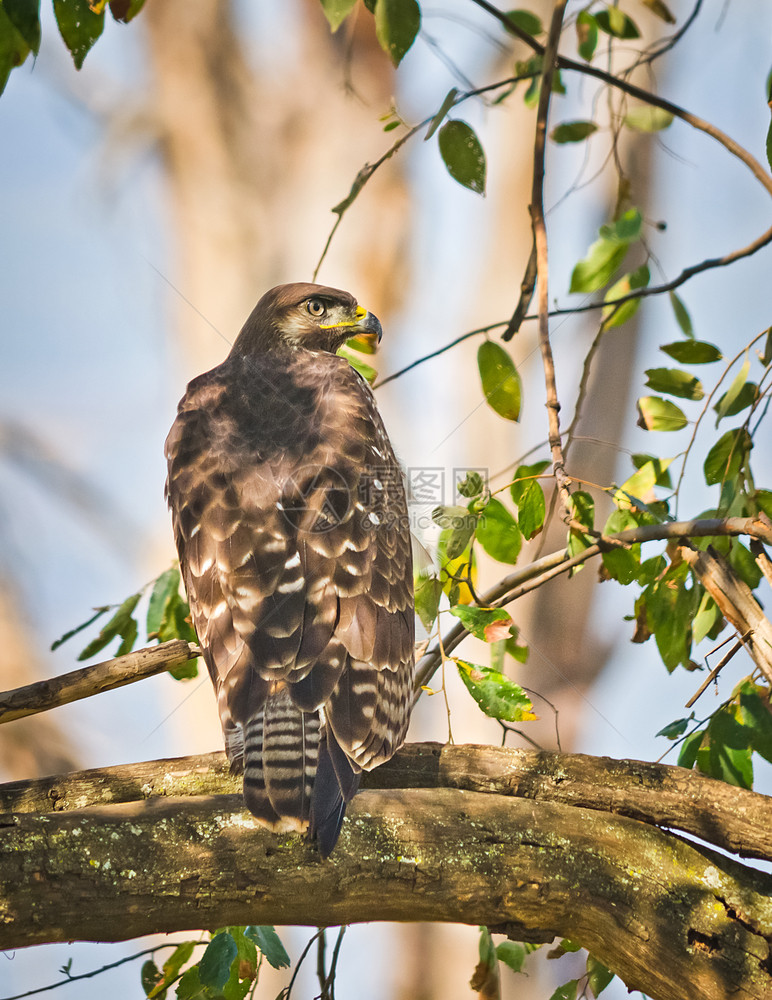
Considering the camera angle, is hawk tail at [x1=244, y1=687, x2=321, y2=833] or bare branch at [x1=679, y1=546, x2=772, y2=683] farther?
bare branch at [x1=679, y1=546, x2=772, y2=683]

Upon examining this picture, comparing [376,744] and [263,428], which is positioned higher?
[263,428]

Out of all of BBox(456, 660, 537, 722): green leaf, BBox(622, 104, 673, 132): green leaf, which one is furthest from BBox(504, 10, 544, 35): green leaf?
BBox(456, 660, 537, 722): green leaf

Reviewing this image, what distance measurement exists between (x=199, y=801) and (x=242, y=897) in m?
0.19

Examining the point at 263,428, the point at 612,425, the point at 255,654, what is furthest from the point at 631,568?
the point at 612,425

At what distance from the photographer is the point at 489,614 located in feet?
7.63

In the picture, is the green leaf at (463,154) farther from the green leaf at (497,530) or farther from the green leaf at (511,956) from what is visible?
the green leaf at (511,956)

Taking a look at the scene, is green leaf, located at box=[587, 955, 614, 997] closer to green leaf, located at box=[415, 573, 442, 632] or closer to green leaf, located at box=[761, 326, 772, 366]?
green leaf, located at box=[415, 573, 442, 632]

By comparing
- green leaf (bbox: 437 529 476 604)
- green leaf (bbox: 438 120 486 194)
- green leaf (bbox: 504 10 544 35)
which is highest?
green leaf (bbox: 504 10 544 35)

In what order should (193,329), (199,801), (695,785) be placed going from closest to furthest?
1. (199,801)
2. (695,785)
3. (193,329)

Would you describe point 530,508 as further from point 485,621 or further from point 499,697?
point 499,697

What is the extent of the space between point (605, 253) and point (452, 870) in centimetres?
133

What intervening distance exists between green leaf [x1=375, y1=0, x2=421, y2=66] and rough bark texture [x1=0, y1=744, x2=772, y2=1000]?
1.47 m

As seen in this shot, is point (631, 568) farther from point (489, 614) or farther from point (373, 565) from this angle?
point (373, 565)

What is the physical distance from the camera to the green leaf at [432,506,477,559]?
2428mm
